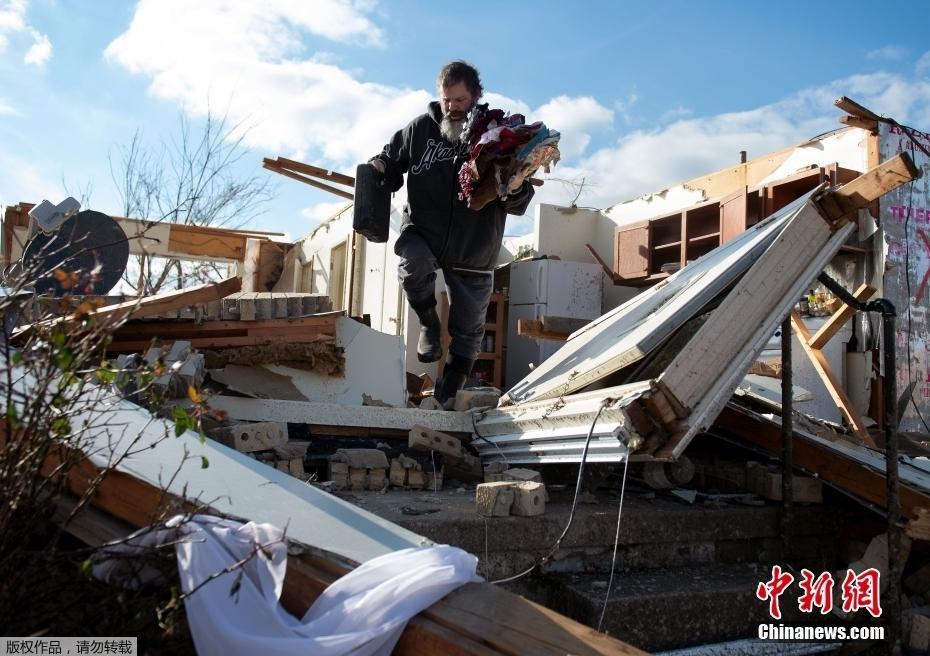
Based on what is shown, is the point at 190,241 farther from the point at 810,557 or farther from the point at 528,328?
the point at 810,557

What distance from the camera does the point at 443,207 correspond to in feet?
15.1

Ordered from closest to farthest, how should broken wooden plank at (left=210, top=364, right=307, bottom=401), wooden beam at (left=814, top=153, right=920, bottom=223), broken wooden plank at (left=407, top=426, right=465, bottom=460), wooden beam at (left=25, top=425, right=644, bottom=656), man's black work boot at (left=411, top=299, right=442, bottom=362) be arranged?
wooden beam at (left=25, top=425, right=644, bottom=656)
wooden beam at (left=814, top=153, right=920, bottom=223)
broken wooden plank at (left=407, top=426, right=465, bottom=460)
broken wooden plank at (left=210, top=364, right=307, bottom=401)
man's black work boot at (left=411, top=299, right=442, bottom=362)

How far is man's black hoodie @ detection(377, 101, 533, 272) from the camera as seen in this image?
4.55 metres

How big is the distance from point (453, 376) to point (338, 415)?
3.38ft

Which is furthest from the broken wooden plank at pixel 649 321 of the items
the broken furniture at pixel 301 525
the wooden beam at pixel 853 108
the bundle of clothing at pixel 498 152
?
the wooden beam at pixel 853 108

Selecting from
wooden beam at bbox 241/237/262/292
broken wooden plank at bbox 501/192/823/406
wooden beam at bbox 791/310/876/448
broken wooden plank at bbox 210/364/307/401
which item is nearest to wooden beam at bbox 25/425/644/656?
broken wooden plank at bbox 501/192/823/406

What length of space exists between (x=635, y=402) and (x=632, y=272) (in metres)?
8.26

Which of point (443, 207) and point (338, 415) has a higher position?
point (443, 207)

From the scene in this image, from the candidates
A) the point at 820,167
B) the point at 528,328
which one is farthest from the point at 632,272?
the point at 528,328

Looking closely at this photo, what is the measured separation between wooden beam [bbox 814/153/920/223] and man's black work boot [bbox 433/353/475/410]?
7.49 feet

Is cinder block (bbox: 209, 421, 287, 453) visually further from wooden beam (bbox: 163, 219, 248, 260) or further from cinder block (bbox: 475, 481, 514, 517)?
wooden beam (bbox: 163, 219, 248, 260)

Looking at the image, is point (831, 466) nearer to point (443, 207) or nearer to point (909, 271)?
point (443, 207)

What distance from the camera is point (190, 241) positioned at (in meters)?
10.1

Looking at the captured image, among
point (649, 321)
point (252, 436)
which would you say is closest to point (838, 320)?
point (649, 321)
